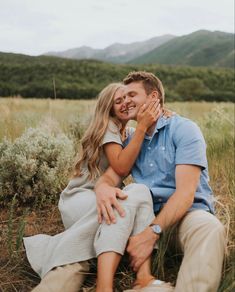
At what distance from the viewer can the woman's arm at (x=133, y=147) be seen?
2955 mm

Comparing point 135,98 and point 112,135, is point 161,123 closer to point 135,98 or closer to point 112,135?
point 135,98

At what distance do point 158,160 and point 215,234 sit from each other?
708 millimetres

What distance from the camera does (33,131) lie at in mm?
4410

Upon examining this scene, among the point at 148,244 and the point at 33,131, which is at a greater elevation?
the point at 33,131

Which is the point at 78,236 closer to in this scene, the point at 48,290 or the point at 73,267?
the point at 73,267

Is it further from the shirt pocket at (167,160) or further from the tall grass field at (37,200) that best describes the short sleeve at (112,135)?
the tall grass field at (37,200)

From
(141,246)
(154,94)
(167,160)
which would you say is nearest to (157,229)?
(141,246)

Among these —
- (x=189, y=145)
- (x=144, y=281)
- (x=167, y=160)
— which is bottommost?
(x=144, y=281)

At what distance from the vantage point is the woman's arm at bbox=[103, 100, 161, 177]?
2955 millimetres


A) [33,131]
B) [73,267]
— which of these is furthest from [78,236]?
[33,131]

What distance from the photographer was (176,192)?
2.68 meters

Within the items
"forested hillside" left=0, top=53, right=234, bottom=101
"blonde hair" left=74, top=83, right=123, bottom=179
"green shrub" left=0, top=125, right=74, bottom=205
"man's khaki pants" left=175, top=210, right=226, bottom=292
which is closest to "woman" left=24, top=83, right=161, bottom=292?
"blonde hair" left=74, top=83, right=123, bottom=179

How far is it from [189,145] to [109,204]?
0.59 m

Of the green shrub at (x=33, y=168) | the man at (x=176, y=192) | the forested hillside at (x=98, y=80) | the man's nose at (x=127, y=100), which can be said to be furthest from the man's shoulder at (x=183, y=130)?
the forested hillside at (x=98, y=80)
